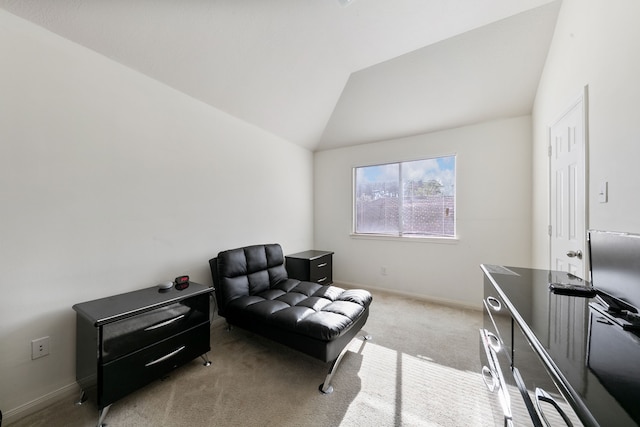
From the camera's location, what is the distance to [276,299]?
90.0 inches

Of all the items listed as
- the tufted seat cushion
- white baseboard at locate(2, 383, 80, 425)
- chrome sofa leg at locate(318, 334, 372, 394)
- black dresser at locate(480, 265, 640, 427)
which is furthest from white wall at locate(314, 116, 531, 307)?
white baseboard at locate(2, 383, 80, 425)

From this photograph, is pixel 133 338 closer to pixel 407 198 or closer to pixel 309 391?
pixel 309 391

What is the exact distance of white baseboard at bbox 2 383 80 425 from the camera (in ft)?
4.52

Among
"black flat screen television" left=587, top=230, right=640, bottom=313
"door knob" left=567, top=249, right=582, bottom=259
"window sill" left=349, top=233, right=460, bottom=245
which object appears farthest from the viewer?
"window sill" left=349, top=233, right=460, bottom=245

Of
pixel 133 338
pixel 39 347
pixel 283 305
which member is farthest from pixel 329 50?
pixel 39 347

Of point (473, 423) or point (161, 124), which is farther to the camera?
point (161, 124)

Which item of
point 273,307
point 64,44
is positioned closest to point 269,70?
point 64,44

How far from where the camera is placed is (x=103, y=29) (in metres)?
1.66

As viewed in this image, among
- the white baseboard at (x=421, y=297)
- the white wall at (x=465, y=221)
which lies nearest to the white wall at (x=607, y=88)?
the white wall at (x=465, y=221)

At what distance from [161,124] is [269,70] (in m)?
1.17

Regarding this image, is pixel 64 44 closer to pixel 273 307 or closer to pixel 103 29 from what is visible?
pixel 103 29

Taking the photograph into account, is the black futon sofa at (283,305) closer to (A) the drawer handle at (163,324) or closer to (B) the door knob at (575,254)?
(A) the drawer handle at (163,324)

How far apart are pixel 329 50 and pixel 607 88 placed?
2077 mm

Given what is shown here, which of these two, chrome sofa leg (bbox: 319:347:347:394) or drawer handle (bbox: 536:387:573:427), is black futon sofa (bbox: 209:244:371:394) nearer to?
chrome sofa leg (bbox: 319:347:347:394)
